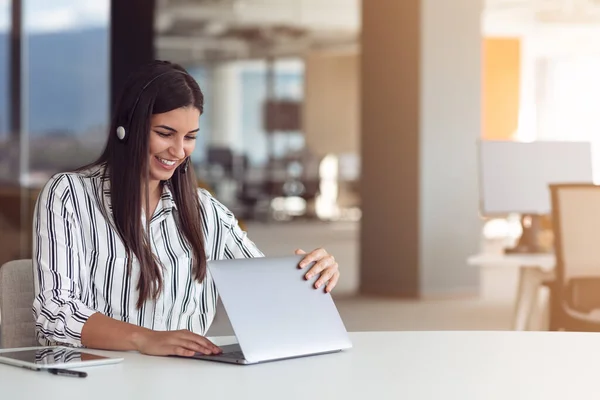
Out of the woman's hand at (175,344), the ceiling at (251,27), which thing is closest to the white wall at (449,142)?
the ceiling at (251,27)

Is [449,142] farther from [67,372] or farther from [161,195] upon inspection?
[67,372]

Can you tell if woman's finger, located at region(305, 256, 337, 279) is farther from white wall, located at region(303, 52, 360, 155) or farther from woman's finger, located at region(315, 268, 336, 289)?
white wall, located at region(303, 52, 360, 155)

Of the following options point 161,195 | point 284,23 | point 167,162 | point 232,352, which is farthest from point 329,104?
point 232,352

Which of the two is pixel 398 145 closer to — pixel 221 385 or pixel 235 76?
pixel 221 385

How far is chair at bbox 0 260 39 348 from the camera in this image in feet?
7.52

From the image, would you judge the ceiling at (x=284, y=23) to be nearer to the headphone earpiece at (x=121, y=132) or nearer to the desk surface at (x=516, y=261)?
the desk surface at (x=516, y=261)

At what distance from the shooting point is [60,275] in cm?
217

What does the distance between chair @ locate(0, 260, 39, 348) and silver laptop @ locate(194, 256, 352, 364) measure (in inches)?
20.6

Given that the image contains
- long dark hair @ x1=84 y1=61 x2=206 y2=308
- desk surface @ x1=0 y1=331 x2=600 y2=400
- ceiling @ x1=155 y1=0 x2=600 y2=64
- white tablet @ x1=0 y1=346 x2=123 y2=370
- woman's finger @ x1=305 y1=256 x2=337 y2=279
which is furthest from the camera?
ceiling @ x1=155 y1=0 x2=600 y2=64

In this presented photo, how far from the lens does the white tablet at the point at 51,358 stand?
183 cm

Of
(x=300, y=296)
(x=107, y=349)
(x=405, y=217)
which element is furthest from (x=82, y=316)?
(x=405, y=217)

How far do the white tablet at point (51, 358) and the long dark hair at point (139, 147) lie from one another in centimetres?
34

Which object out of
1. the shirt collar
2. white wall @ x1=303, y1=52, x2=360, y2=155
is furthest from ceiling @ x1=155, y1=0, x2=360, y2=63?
the shirt collar

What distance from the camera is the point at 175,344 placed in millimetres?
1984
